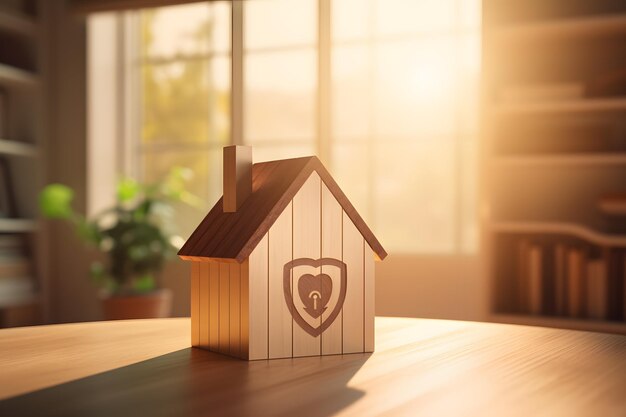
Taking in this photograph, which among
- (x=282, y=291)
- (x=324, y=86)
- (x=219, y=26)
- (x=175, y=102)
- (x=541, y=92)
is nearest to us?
(x=282, y=291)

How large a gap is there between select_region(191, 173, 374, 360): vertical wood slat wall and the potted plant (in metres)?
3.00

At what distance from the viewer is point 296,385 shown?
810mm

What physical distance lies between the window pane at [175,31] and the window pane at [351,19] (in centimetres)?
85

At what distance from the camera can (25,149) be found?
14.6ft

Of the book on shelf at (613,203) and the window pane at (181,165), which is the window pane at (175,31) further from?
the book on shelf at (613,203)

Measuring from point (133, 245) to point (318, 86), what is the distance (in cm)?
125

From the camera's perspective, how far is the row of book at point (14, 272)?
14.1 ft

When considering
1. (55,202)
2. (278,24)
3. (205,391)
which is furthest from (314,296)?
(278,24)

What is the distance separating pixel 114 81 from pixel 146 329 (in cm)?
370

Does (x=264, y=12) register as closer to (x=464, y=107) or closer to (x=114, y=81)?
(x=114, y=81)

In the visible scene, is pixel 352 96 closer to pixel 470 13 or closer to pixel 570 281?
pixel 470 13

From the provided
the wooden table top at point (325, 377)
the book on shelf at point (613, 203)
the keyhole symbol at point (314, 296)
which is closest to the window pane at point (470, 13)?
the book on shelf at point (613, 203)

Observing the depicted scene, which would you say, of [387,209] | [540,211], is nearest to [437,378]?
[540,211]

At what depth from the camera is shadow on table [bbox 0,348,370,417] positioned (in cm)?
71
